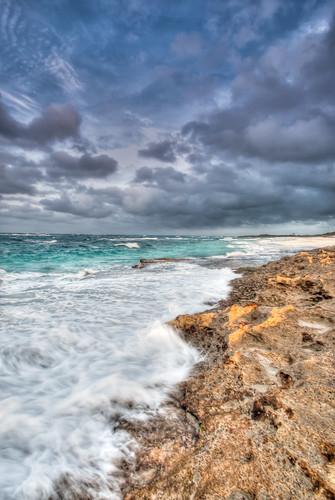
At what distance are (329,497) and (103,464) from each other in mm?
1341

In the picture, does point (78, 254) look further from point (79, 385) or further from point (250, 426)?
point (250, 426)

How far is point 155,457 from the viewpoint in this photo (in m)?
1.87

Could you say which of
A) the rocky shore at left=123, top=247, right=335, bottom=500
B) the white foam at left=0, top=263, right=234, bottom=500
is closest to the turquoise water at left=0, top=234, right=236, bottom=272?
the white foam at left=0, top=263, right=234, bottom=500

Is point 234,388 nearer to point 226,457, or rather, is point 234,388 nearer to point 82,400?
point 226,457

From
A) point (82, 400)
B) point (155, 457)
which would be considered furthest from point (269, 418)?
point (82, 400)

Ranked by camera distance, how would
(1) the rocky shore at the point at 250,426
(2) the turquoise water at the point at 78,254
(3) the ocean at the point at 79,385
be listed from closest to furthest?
(1) the rocky shore at the point at 250,426 < (3) the ocean at the point at 79,385 < (2) the turquoise water at the point at 78,254

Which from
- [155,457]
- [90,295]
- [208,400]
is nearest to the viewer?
[155,457]

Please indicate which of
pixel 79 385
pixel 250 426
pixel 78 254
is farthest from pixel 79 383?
pixel 78 254

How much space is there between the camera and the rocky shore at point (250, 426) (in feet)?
4.98

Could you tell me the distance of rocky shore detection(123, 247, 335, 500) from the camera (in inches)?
59.7

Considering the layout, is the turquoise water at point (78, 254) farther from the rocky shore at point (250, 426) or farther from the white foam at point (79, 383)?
the rocky shore at point (250, 426)

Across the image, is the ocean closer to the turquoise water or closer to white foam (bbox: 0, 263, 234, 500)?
white foam (bbox: 0, 263, 234, 500)

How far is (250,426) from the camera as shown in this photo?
1.89m

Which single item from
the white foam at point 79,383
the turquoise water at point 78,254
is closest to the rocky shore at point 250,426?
the white foam at point 79,383
